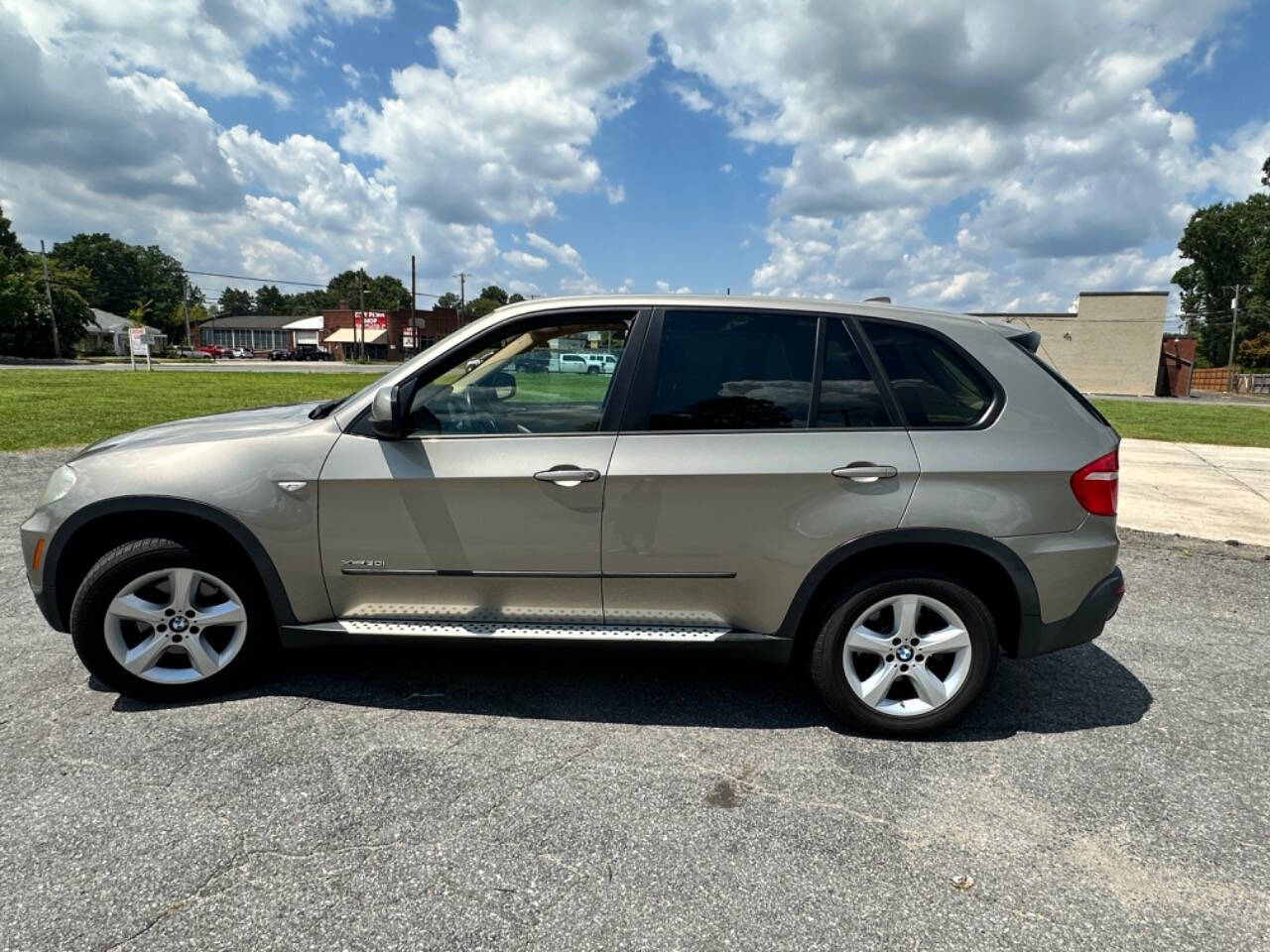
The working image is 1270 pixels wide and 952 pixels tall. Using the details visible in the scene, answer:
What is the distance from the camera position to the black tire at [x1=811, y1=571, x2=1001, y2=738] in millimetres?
2963

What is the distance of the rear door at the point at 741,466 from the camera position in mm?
2912

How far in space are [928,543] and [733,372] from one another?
1044 mm

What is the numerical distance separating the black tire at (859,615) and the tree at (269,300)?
16319 cm

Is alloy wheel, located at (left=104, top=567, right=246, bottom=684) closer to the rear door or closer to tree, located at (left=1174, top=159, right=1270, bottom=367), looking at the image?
the rear door

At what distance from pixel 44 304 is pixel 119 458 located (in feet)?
214

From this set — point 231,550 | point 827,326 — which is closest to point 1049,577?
point 827,326

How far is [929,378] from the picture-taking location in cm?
306

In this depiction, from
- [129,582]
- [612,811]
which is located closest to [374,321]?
[129,582]

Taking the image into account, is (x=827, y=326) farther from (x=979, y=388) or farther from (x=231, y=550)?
(x=231, y=550)

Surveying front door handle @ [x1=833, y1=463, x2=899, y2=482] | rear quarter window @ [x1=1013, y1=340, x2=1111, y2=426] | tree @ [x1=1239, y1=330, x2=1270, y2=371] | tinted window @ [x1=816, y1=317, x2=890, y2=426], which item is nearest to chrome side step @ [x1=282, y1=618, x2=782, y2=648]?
front door handle @ [x1=833, y1=463, x2=899, y2=482]

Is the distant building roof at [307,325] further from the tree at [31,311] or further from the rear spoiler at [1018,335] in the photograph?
the rear spoiler at [1018,335]

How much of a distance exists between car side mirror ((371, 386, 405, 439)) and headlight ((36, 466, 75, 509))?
4.32 ft

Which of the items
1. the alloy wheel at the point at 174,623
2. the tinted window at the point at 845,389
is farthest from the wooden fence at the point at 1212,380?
the alloy wheel at the point at 174,623

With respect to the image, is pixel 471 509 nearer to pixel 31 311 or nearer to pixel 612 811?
pixel 612 811
